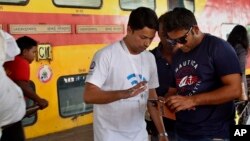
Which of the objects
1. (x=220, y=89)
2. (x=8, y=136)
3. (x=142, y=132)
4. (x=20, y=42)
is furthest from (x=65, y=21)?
(x=220, y=89)

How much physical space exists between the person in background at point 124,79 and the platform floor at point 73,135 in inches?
59.4

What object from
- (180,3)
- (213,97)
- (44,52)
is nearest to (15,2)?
(44,52)

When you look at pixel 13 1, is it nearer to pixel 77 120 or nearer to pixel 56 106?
pixel 56 106

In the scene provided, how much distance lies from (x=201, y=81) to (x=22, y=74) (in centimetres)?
150

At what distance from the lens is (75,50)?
4035 mm

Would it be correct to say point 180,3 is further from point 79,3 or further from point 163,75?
point 163,75

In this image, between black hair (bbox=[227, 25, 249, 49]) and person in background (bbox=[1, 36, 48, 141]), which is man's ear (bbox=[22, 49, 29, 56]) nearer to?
person in background (bbox=[1, 36, 48, 141])

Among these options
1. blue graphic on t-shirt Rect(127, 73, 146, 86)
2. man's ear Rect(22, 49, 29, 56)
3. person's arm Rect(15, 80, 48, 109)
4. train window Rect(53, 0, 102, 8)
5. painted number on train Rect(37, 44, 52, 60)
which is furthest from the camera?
train window Rect(53, 0, 102, 8)

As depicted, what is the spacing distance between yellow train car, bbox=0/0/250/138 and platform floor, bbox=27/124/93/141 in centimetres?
5

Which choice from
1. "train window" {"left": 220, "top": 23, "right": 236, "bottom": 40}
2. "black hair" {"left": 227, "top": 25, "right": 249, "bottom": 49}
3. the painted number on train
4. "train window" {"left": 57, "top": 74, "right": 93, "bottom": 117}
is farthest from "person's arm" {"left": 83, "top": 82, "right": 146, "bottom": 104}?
"train window" {"left": 220, "top": 23, "right": 236, "bottom": 40}

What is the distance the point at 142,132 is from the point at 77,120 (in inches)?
69.6

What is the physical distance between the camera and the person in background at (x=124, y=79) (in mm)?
2186

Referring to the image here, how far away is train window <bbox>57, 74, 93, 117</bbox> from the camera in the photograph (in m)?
3.88

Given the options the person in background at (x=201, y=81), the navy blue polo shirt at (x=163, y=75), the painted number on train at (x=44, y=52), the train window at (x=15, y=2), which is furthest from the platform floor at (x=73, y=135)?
the person in background at (x=201, y=81)
